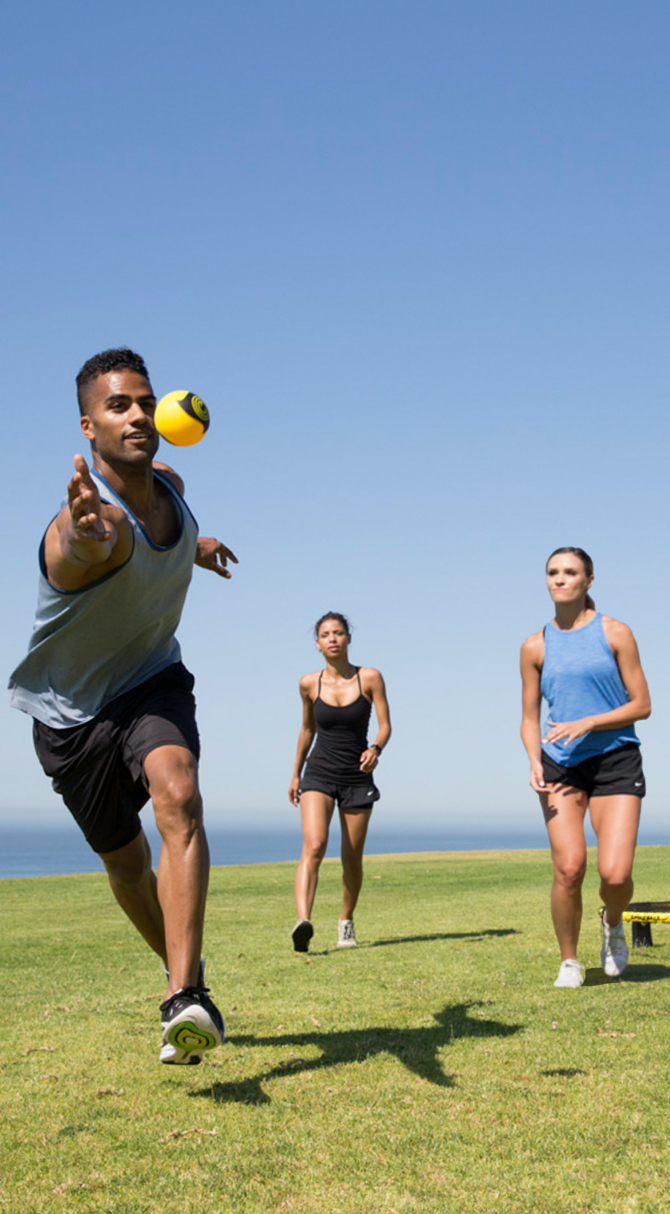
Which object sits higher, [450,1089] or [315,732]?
[315,732]

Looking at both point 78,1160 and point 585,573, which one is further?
point 585,573

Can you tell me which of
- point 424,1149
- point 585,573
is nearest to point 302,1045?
point 424,1149

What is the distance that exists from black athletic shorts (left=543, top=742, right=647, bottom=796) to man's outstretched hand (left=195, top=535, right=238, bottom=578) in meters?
2.64

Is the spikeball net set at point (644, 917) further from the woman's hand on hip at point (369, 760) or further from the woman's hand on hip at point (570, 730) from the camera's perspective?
the woman's hand on hip at point (369, 760)

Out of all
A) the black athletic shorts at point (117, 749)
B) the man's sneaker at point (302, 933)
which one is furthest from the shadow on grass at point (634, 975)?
the black athletic shorts at point (117, 749)

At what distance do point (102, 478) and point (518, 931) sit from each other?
6.72m

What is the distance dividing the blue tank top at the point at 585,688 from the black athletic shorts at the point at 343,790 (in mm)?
3013

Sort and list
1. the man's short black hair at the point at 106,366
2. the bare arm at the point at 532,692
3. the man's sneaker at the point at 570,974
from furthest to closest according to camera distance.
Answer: the bare arm at the point at 532,692 < the man's sneaker at the point at 570,974 < the man's short black hair at the point at 106,366

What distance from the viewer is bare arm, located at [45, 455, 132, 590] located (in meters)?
3.93

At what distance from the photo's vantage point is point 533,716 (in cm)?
698

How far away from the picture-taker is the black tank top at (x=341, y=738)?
375 inches

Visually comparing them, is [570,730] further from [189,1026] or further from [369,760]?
[189,1026]

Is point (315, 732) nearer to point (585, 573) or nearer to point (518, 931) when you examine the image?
point (518, 931)

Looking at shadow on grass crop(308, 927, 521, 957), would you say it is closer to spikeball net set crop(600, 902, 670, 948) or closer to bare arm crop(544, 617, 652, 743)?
spikeball net set crop(600, 902, 670, 948)
